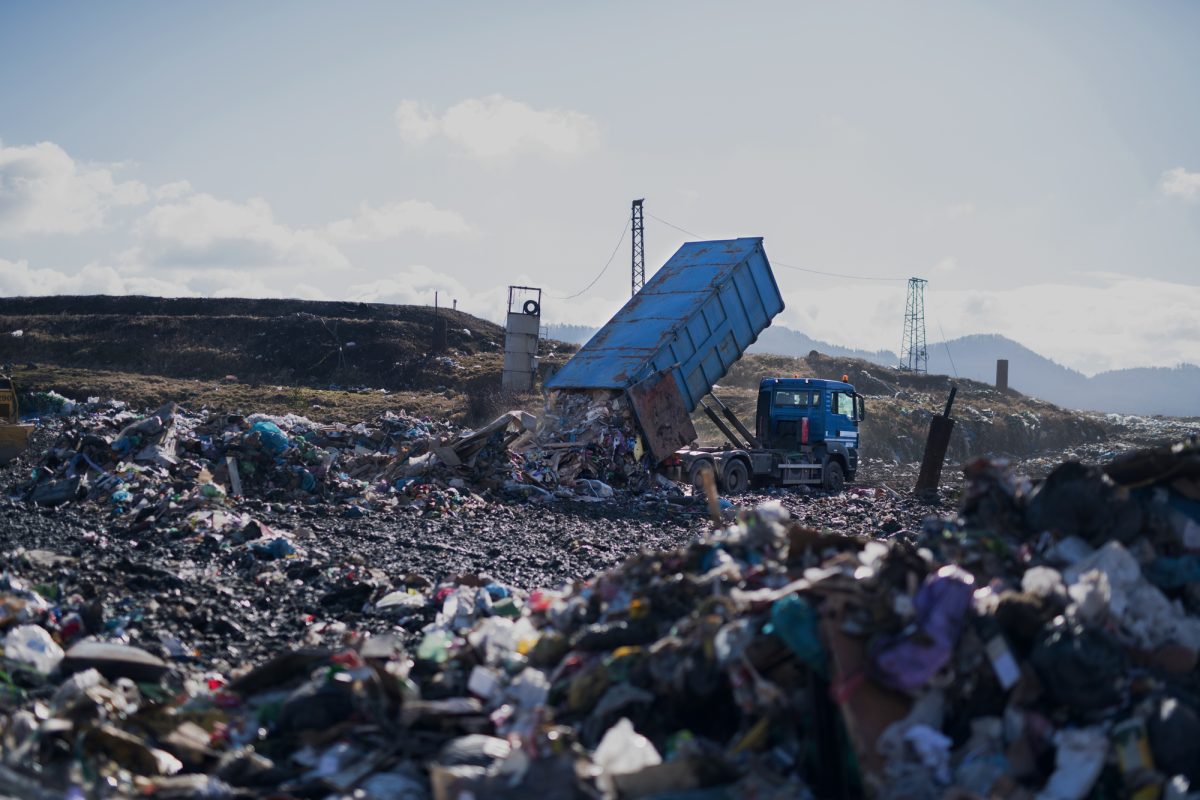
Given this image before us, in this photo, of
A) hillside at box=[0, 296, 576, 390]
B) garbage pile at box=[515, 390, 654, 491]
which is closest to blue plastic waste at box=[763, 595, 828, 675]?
garbage pile at box=[515, 390, 654, 491]

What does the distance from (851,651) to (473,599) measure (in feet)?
9.30

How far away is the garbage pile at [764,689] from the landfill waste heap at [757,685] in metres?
0.01

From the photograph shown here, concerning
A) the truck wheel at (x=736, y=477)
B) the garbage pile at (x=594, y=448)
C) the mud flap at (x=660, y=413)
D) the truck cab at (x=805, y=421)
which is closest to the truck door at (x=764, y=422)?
the truck cab at (x=805, y=421)

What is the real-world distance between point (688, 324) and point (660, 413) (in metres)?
1.40

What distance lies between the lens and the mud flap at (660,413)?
13195mm

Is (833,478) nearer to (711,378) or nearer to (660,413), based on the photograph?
(711,378)

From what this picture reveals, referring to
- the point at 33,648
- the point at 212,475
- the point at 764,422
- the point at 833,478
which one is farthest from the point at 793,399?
the point at 33,648

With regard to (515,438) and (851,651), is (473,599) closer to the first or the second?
(851,651)

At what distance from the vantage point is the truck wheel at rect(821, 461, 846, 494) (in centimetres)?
1523

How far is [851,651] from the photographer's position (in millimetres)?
3541

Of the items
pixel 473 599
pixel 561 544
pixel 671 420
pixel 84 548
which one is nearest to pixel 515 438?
pixel 671 420

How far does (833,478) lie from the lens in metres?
15.4

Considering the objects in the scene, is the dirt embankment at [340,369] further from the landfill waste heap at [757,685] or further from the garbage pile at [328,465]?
the landfill waste heap at [757,685]

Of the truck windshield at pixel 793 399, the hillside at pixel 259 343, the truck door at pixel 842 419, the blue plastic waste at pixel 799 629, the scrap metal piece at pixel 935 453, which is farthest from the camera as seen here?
the hillside at pixel 259 343
